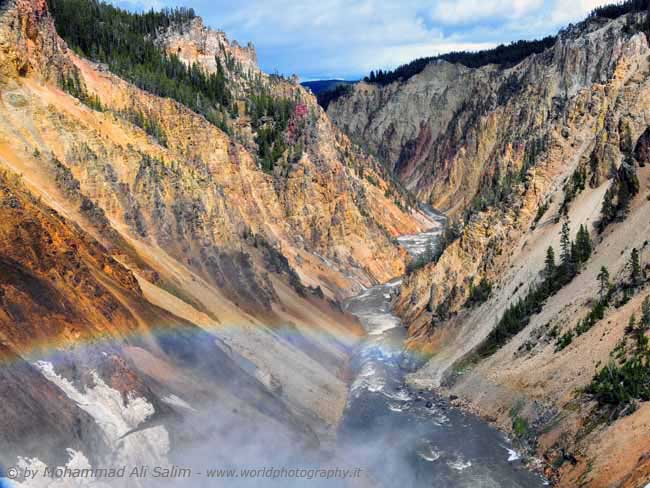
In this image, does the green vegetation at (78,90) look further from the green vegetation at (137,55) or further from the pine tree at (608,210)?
the pine tree at (608,210)

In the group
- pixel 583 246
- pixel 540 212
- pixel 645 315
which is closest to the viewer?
pixel 645 315

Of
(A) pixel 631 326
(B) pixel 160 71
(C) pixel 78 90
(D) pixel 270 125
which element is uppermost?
(B) pixel 160 71

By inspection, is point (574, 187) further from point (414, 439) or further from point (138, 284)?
point (138, 284)

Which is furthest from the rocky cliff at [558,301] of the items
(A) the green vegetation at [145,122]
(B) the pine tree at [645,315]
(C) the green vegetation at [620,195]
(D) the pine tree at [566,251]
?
(A) the green vegetation at [145,122]

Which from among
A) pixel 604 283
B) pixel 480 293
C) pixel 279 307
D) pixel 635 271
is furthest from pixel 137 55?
pixel 635 271

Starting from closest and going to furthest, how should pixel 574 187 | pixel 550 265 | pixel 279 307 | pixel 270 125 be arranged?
pixel 550 265 → pixel 574 187 → pixel 279 307 → pixel 270 125

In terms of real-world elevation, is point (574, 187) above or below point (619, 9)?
below

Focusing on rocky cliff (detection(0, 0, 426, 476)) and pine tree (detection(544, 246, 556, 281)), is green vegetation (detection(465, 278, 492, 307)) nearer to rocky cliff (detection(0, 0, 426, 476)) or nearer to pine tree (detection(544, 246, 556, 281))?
pine tree (detection(544, 246, 556, 281))
